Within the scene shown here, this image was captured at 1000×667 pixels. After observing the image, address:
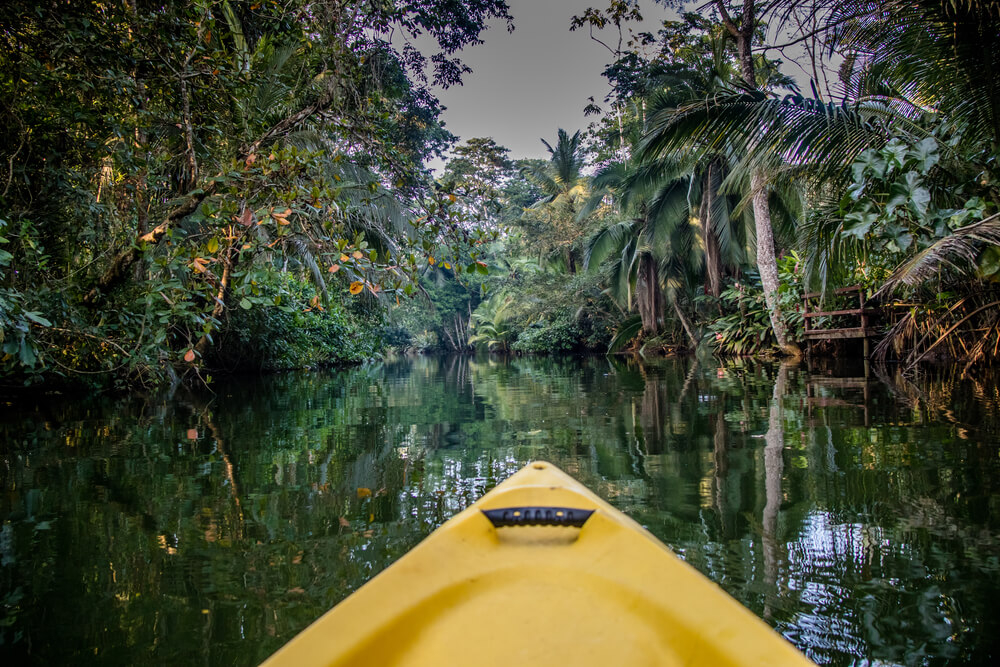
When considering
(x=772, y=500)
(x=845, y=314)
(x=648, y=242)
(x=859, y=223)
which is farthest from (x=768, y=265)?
(x=772, y=500)

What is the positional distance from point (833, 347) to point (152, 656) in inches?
495

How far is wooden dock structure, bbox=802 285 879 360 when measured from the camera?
1025 centimetres

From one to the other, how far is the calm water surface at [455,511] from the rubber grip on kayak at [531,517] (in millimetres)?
653

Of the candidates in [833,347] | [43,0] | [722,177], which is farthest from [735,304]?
[43,0]

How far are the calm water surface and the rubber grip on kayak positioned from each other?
0.65 m

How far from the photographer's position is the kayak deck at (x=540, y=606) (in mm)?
1206

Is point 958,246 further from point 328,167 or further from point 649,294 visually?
point 649,294

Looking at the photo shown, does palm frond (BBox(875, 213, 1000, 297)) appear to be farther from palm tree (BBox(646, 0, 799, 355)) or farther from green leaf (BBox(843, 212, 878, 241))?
palm tree (BBox(646, 0, 799, 355))

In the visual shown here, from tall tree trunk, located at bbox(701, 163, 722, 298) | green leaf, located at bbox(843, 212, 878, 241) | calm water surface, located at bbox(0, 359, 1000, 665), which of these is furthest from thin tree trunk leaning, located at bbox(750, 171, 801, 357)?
calm water surface, located at bbox(0, 359, 1000, 665)

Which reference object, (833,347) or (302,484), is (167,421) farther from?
(833,347)

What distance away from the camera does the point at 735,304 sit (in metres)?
16.1

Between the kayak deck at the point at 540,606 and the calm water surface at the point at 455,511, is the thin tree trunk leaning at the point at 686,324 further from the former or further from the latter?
the kayak deck at the point at 540,606

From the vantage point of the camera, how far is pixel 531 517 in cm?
153

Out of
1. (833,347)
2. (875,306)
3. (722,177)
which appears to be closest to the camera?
(875,306)
